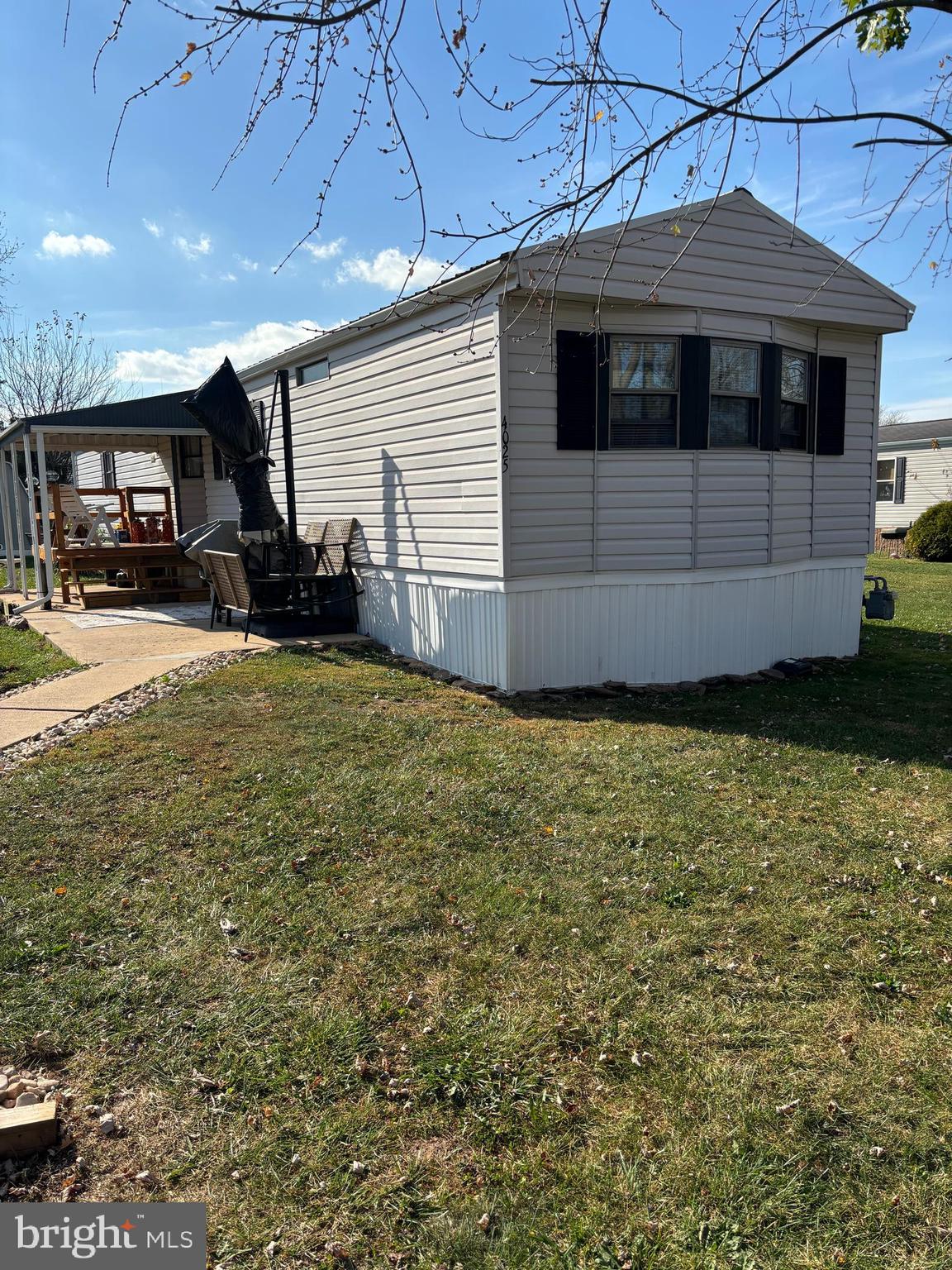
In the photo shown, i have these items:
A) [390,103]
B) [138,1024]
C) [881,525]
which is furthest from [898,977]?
[881,525]

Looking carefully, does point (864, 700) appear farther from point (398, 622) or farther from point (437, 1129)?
point (437, 1129)

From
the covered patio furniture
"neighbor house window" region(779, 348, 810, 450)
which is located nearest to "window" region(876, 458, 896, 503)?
"neighbor house window" region(779, 348, 810, 450)

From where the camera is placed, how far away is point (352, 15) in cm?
287

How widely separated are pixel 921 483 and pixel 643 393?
20573 millimetres

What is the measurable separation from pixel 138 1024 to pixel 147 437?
1411 centimetres

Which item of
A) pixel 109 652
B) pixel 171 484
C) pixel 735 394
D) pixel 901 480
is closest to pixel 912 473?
pixel 901 480

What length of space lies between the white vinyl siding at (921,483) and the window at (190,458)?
1888 cm

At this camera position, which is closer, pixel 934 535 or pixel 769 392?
pixel 769 392

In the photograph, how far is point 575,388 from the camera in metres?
7.43

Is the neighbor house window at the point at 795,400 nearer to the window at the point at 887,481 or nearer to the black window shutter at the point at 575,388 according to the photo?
the black window shutter at the point at 575,388

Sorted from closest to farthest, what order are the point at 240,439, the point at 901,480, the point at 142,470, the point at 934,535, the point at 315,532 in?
1. the point at 240,439
2. the point at 315,532
3. the point at 142,470
4. the point at 934,535
5. the point at 901,480

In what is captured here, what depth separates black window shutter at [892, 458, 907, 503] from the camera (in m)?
25.4

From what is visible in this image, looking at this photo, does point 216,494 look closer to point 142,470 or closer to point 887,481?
point 142,470

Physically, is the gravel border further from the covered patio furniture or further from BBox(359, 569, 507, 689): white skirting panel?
BBox(359, 569, 507, 689): white skirting panel
